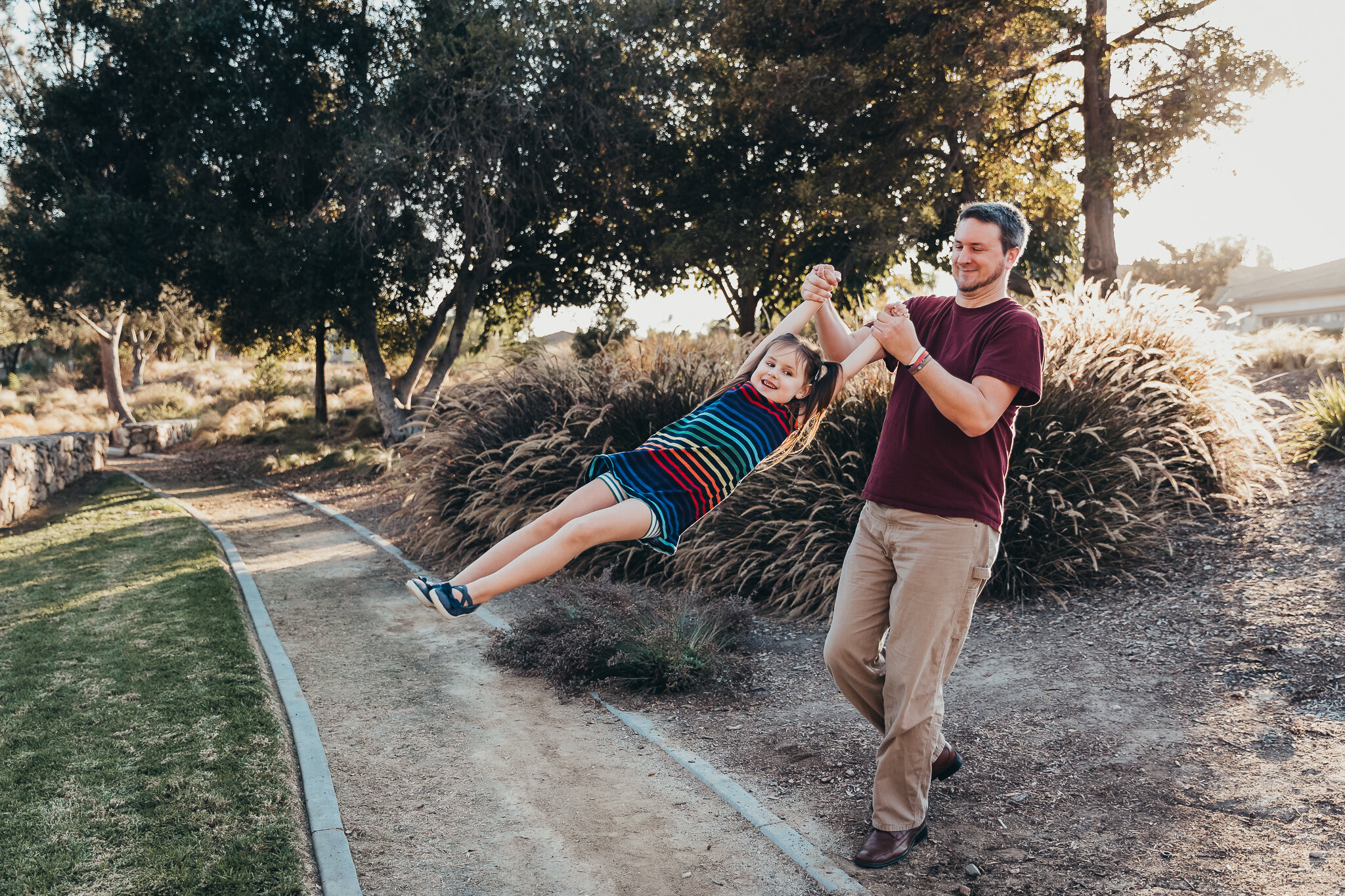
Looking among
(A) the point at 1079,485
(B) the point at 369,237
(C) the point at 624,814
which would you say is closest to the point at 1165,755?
(C) the point at 624,814

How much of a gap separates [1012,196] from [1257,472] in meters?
7.98

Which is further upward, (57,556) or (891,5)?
(891,5)

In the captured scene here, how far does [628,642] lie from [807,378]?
2584 mm

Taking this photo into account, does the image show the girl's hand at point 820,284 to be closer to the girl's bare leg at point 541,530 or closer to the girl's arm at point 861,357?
the girl's arm at point 861,357

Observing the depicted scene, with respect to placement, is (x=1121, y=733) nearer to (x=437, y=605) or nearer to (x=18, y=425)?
(x=437, y=605)

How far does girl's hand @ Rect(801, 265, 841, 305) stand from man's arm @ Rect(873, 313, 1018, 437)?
516 millimetres

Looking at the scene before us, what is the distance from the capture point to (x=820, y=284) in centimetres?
333

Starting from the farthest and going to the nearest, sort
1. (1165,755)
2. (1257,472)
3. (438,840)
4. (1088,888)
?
1. (1257,472)
2. (1165,755)
3. (438,840)
4. (1088,888)

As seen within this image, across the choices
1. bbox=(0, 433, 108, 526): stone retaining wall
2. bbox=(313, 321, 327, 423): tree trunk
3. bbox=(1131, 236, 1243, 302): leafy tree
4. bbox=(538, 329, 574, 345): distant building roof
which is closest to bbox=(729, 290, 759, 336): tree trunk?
bbox=(538, 329, 574, 345): distant building roof

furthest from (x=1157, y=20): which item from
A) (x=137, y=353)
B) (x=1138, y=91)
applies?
(x=137, y=353)

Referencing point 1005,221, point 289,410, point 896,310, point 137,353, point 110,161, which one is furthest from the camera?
point 137,353

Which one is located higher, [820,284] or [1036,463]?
[820,284]

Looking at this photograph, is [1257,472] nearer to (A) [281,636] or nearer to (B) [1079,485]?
(B) [1079,485]

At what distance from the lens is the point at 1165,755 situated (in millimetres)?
3898
